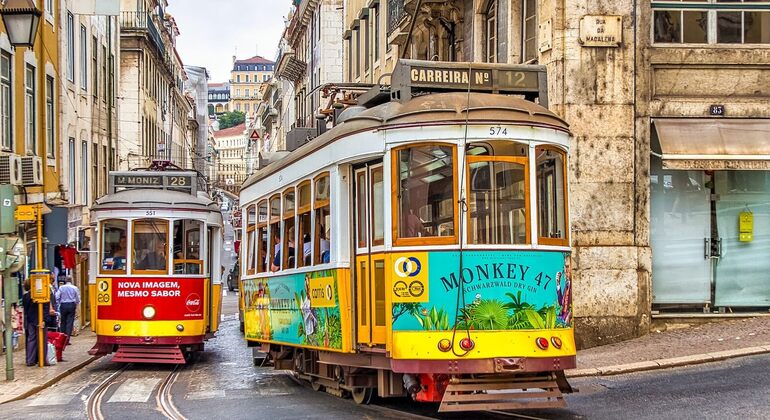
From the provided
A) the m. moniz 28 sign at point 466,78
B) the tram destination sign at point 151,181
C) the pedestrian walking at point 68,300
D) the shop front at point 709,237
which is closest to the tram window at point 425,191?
the m. moniz 28 sign at point 466,78

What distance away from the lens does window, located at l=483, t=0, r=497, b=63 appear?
2211 cm

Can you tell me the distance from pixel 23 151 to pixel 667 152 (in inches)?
521

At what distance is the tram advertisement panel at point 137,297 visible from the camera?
746 inches

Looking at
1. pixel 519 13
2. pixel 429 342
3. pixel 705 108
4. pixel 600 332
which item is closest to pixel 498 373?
pixel 429 342

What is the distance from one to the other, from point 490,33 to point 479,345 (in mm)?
13194

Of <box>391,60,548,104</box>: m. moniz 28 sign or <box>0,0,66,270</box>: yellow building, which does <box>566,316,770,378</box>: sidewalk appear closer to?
<box>391,60,548,104</box>: m. moniz 28 sign

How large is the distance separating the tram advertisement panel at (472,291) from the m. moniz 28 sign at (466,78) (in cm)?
186

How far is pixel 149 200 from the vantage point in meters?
19.2

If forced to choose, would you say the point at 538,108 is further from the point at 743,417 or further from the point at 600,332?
the point at 600,332

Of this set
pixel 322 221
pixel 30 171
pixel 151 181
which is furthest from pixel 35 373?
pixel 322 221

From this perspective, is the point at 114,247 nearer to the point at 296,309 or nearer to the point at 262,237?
the point at 262,237

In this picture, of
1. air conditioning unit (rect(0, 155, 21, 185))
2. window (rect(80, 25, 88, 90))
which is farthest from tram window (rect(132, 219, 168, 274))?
window (rect(80, 25, 88, 90))

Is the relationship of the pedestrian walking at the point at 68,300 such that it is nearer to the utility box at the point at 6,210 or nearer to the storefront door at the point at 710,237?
the utility box at the point at 6,210

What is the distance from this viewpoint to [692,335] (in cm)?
1689
